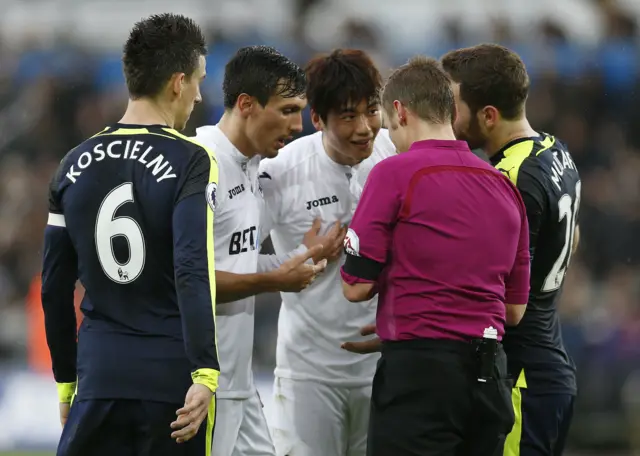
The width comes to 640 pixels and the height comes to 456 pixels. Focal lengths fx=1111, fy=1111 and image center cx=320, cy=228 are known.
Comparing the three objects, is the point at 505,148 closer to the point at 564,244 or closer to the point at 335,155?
the point at 564,244

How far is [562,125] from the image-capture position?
11602mm

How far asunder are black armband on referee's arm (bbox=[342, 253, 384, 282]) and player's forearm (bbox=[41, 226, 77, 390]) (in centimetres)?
108

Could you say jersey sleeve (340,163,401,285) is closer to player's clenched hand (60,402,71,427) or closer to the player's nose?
the player's nose

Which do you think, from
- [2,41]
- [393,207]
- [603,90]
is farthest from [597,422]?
[2,41]

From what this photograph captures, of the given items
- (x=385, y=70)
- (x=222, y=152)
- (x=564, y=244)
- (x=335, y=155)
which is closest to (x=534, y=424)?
(x=564, y=244)

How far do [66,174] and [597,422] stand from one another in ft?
24.2

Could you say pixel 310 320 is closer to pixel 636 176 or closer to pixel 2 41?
pixel 636 176

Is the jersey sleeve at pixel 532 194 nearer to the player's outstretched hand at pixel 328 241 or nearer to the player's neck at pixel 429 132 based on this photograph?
the player's neck at pixel 429 132

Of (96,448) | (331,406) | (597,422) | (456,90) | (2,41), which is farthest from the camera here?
(2,41)

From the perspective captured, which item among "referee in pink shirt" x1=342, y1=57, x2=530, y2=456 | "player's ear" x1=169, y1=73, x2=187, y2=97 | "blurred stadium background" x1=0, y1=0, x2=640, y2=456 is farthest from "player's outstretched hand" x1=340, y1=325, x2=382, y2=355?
"blurred stadium background" x1=0, y1=0, x2=640, y2=456

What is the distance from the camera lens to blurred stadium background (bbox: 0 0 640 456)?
10.5m

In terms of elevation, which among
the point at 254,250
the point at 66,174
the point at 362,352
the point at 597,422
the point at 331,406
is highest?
the point at 66,174

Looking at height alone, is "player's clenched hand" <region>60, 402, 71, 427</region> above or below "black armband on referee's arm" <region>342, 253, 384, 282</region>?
below

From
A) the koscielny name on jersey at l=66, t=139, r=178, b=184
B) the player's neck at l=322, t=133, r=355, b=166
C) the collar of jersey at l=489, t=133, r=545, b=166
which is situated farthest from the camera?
the player's neck at l=322, t=133, r=355, b=166
